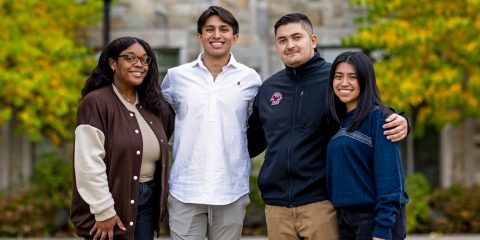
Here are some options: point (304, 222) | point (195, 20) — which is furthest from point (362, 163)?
point (195, 20)

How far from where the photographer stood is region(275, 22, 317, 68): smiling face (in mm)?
5020

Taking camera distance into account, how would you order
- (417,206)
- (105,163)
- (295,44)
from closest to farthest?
(105,163) → (295,44) → (417,206)

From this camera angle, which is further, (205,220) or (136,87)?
(205,220)

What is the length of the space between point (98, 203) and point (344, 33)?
26.4 ft

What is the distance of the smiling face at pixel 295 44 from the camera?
198 inches

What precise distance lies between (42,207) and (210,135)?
21.0 ft

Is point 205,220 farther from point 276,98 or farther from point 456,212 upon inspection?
point 456,212

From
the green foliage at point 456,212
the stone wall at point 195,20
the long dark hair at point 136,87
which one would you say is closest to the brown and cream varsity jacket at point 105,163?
the long dark hair at point 136,87

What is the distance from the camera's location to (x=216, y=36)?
209 inches

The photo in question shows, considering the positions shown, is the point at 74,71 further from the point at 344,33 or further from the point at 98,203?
the point at 98,203

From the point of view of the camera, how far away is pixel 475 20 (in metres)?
10.8

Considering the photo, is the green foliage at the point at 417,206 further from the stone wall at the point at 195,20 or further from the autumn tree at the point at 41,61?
the autumn tree at the point at 41,61

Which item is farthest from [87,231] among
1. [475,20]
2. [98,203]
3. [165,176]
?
[475,20]

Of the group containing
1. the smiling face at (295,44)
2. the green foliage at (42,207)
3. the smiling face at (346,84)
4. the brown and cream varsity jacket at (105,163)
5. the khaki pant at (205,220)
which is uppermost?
the smiling face at (295,44)
